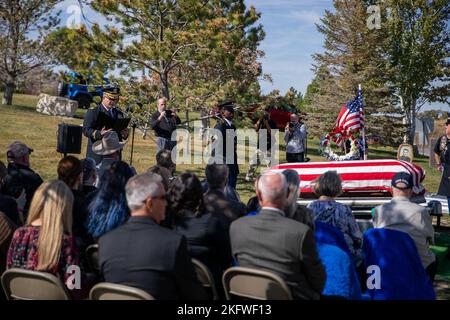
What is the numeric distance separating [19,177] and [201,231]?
253 centimetres

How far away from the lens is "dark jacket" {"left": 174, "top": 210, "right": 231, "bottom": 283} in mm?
3348

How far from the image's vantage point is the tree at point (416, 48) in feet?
76.4

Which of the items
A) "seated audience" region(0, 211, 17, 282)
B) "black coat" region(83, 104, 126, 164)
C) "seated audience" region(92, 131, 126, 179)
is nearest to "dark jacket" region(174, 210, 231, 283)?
"seated audience" region(0, 211, 17, 282)

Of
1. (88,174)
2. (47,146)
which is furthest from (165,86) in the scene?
(88,174)

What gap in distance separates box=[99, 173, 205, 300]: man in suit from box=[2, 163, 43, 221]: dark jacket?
7.89 feet

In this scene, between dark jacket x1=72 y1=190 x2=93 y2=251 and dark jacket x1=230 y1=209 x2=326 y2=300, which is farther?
dark jacket x1=72 y1=190 x2=93 y2=251

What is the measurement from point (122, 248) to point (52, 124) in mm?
16488

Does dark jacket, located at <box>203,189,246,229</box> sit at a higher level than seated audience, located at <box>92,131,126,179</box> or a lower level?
lower

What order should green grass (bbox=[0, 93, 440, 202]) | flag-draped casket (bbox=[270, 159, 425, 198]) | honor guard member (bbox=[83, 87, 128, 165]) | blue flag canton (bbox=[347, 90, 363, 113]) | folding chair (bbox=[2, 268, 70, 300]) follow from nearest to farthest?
1. folding chair (bbox=[2, 268, 70, 300])
2. honor guard member (bbox=[83, 87, 128, 165])
3. flag-draped casket (bbox=[270, 159, 425, 198])
4. blue flag canton (bbox=[347, 90, 363, 113])
5. green grass (bbox=[0, 93, 440, 202])

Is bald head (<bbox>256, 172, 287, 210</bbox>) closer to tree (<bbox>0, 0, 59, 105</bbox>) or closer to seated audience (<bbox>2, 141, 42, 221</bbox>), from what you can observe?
seated audience (<bbox>2, 141, 42, 221</bbox>)

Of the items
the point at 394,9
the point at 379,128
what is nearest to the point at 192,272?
the point at 379,128

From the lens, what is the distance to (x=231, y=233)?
3.21 meters

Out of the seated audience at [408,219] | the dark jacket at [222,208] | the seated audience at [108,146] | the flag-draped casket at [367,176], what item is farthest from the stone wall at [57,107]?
the seated audience at [408,219]

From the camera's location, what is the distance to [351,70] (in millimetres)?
25234
